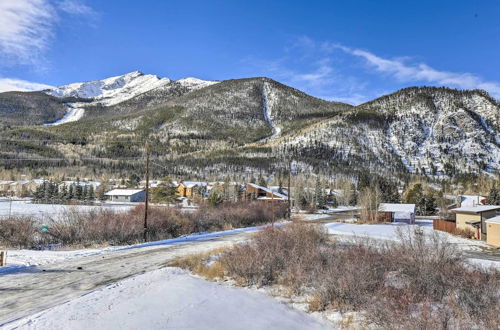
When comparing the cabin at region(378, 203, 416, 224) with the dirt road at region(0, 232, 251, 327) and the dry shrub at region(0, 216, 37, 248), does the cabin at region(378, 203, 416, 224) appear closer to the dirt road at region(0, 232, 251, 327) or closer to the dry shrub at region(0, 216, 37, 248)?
the dirt road at region(0, 232, 251, 327)

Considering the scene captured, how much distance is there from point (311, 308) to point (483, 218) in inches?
1529

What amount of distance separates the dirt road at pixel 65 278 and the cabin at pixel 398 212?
51.7 m

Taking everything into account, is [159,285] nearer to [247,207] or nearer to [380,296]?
[380,296]

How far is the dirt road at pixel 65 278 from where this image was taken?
31.1ft

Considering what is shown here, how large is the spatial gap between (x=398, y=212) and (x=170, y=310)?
60.4 m

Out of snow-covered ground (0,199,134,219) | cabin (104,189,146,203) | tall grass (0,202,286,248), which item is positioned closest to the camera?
tall grass (0,202,286,248)

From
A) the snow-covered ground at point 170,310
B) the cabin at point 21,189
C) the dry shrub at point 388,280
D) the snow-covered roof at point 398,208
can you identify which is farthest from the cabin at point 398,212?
the cabin at point 21,189

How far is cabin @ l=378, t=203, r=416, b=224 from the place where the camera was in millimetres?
60000

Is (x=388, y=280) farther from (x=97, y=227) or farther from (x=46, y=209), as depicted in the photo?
(x=46, y=209)

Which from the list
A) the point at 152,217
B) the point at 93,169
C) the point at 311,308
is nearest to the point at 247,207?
the point at 152,217

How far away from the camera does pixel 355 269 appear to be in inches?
439

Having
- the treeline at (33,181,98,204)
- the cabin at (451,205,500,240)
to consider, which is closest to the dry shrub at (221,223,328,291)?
the cabin at (451,205,500,240)

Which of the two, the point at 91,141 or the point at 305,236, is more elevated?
the point at 91,141

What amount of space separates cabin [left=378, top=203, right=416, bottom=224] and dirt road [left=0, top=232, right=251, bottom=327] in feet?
170
